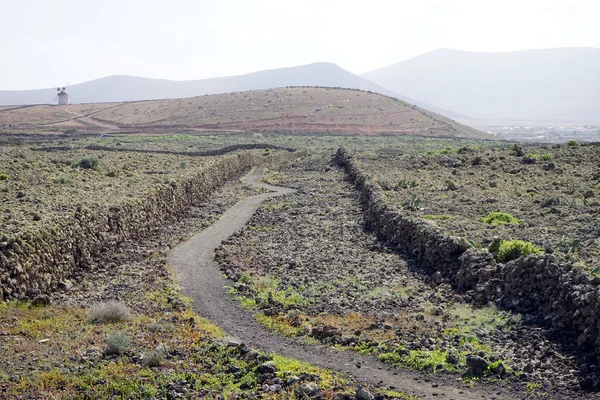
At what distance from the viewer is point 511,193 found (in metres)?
28.2

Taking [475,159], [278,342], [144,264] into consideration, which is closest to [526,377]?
[278,342]

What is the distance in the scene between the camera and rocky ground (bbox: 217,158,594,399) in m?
10.6

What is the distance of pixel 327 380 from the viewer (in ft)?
34.7

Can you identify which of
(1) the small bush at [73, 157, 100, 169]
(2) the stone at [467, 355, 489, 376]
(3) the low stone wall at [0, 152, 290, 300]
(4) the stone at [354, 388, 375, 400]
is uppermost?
(1) the small bush at [73, 157, 100, 169]

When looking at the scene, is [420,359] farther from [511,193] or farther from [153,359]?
[511,193]

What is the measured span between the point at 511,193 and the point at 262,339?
18.4 meters

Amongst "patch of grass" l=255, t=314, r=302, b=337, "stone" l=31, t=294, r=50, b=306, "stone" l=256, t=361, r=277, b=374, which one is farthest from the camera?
"stone" l=31, t=294, r=50, b=306

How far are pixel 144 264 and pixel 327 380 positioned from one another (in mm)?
10422

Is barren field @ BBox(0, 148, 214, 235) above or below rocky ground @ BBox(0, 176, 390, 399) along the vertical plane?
above

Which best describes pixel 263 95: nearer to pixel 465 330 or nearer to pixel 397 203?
pixel 397 203

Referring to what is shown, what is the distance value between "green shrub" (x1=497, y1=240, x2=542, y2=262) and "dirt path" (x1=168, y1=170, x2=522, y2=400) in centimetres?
502

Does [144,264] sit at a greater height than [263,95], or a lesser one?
lesser

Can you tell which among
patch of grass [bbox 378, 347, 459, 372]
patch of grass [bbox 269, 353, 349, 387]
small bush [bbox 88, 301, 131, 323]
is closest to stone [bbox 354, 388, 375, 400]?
patch of grass [bbox 269, 353, 349, 387]

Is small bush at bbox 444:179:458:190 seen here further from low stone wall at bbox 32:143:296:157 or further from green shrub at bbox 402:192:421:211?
low stone wall at bbox 32:143:296:157
